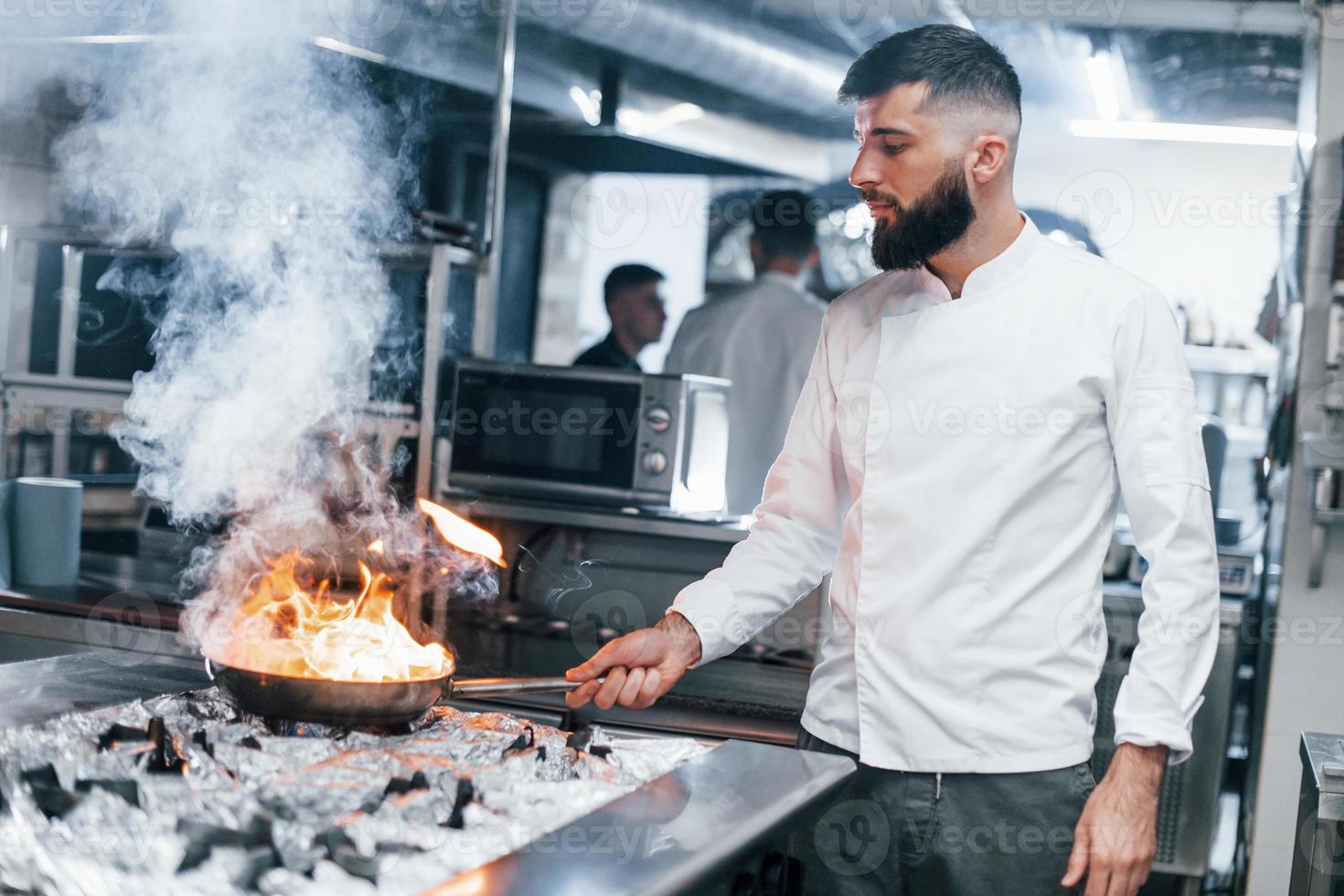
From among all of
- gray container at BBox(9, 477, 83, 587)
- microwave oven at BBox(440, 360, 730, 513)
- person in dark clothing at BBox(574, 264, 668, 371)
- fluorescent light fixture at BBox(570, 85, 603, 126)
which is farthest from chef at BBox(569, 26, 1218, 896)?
fluorescent light fixture at BBox(570, 85, 603, 126)

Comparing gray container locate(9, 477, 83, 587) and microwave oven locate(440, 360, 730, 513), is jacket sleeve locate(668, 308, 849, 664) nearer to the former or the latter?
microwave oven locate(440, 360, 730, 513)

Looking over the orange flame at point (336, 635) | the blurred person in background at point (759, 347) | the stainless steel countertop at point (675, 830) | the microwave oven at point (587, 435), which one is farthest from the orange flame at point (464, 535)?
the blurred person in background at point (759, 347)

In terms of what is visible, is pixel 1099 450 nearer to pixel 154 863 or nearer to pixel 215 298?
→ pixel 154 863

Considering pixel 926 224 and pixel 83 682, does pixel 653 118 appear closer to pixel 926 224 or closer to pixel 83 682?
pixel 926 224

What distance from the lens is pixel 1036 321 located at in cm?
183

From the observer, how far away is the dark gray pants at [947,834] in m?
1.77

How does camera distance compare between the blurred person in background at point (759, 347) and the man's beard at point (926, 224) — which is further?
the blurred person in background at point (759, 347)

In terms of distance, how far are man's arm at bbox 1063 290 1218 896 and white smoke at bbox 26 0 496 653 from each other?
1.82 m

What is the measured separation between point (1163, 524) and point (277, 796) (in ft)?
3.73

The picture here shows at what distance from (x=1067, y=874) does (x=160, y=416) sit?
2.71 meters

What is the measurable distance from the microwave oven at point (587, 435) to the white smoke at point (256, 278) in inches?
10.3

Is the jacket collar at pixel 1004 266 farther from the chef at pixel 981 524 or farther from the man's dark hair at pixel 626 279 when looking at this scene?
the man's dark hair at pixel 626 279

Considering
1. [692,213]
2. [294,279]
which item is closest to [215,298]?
[294,279]

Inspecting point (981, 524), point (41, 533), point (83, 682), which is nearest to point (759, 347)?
point (41, 533)
